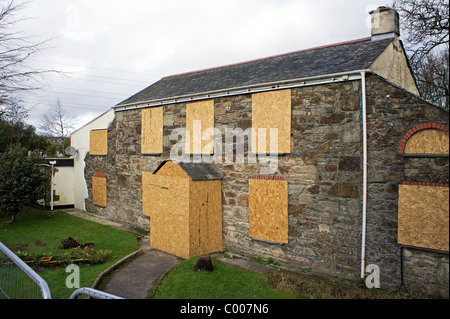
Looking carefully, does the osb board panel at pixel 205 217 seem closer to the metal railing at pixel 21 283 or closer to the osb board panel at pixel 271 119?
the osb board panel at pixel 271 119

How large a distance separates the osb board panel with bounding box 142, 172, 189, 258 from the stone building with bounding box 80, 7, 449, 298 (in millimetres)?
1374

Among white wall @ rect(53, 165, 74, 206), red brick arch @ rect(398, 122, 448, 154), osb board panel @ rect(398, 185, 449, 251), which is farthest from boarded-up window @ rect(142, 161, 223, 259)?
white wall @ rect(53, 165, 74, 206)

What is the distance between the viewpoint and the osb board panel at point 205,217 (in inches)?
332

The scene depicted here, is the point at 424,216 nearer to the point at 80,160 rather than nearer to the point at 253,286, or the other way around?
the point at 253,286

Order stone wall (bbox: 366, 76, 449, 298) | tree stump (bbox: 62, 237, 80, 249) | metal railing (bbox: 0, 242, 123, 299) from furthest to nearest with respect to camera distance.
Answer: tree stump (bbox: 62, 237, 80, 249)
stone wall (bbox: 366, 76, 449, 298)
metal railing (bbox: 0, 242, 123, 299)

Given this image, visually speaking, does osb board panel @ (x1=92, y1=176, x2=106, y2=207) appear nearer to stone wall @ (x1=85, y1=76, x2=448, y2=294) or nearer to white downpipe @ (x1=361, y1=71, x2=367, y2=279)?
stone wall @ (x1=85, y1=76, x2=448, y2=294)

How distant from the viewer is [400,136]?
630cm

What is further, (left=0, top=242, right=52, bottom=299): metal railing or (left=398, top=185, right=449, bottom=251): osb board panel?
(left=398, top=185, right=449, bottom=251): osb board panel

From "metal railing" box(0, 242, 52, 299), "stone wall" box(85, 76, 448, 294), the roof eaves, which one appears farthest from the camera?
the roof eaves

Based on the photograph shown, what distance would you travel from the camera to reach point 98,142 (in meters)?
15.1

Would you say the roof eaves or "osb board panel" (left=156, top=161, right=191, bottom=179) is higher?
the roof eaves

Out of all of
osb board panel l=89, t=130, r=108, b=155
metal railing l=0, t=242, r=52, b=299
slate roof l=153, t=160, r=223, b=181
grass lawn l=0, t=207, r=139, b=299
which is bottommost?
grass lawn l=0, t=207, r=139, b=299

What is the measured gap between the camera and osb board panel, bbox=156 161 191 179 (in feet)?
28.6
